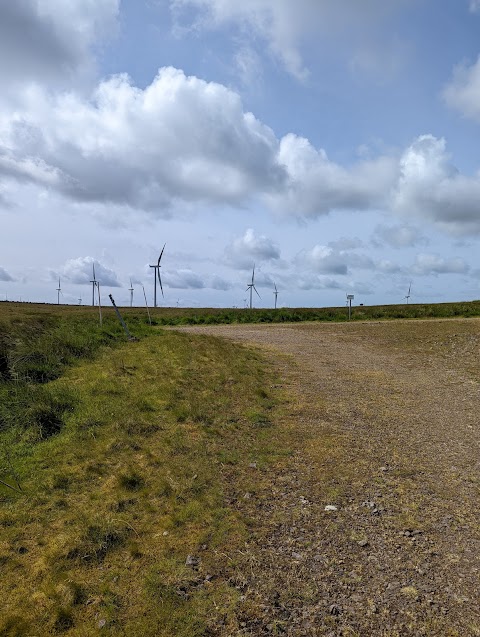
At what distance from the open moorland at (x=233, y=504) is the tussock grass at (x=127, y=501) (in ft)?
0.08

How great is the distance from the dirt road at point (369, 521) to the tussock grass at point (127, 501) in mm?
489

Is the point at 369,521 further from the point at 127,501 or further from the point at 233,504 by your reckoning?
the point at 127,501

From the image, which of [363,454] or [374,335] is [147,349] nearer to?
[363,454]

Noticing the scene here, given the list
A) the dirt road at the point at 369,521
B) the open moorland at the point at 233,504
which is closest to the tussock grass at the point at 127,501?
the open moorland at the point at 233,504

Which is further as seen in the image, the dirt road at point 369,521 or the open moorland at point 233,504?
the open moorland at point 233,504

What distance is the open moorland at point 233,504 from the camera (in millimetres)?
4441

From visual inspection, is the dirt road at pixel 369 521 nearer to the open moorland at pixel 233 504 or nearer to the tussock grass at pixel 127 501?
the open moorland at pixel 233 504

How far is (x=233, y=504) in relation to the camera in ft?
21.7

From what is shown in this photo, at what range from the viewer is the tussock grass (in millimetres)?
4535

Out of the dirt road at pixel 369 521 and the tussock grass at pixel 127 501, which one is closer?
the dirt road at pixel 369 521

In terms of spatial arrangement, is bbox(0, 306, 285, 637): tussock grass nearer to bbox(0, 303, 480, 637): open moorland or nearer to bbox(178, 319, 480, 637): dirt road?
bbox(0, 303, 480, 637): open moorland

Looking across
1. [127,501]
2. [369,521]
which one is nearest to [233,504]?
[127,501]

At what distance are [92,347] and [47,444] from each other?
9.30 metres

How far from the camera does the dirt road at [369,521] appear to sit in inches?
170
